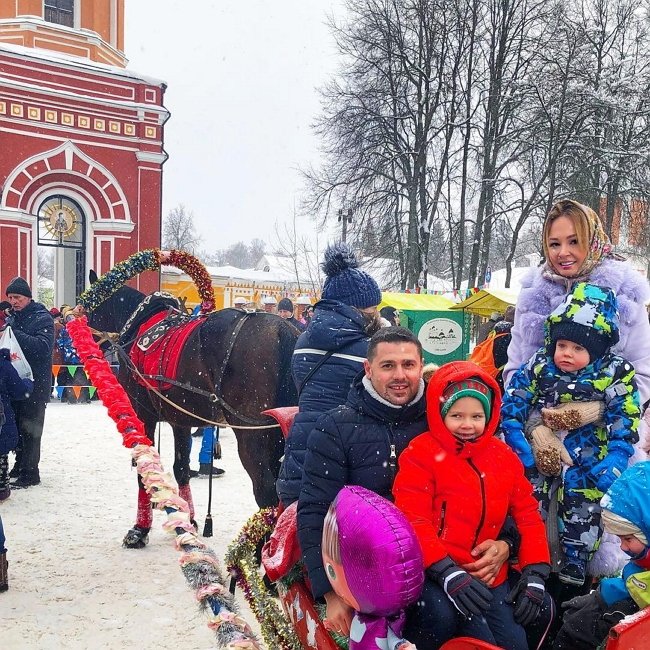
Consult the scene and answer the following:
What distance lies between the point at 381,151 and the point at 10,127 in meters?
10.3

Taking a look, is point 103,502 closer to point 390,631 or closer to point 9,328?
point 9,328

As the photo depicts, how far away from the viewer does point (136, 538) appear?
488 cm

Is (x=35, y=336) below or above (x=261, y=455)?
above

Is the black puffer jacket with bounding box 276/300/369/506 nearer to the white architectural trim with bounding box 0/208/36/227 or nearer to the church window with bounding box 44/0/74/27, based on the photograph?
the white architectural trim with bounding box 0/208/36/227

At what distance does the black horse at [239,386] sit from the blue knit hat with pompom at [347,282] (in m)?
1.19

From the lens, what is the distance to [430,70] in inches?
733

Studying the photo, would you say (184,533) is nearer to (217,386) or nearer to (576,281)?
(217,386)

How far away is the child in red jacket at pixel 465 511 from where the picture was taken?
1.93 m

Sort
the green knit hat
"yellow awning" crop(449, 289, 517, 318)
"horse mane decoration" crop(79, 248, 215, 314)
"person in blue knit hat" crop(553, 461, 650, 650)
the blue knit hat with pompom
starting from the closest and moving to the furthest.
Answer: "person in blue knit hat" crop(553, 461, 650, 650) < the green knit hat < the blue knit hat with pompom < "horse mane decoration" crop(79, 248, 215, 314) < "yellow awning" crop(449, 289, 517, 318)

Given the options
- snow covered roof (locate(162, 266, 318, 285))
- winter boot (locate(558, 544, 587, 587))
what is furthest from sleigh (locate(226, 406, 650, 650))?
snow covered roof (locate(162, 266, 318, 285))

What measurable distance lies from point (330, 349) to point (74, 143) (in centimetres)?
1680

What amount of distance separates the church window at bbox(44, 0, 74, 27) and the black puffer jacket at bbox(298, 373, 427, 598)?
20365 millimetres

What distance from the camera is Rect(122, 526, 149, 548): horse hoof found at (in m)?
4.88

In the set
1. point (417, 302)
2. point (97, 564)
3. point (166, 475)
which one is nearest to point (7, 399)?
point (97, 564)
